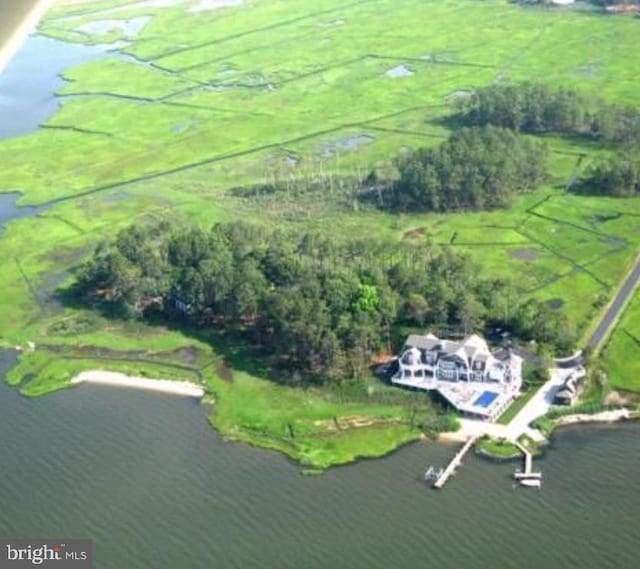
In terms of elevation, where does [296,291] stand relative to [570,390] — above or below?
above

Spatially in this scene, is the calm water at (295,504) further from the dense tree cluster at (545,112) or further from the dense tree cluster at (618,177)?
the dense tree cluster at (545,112)

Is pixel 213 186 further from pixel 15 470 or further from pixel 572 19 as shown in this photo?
pixel 572 19

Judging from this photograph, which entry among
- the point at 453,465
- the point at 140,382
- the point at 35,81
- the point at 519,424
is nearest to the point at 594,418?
the point at 519,424

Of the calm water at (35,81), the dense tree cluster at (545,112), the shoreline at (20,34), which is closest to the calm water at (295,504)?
the shoreline at (20,34)

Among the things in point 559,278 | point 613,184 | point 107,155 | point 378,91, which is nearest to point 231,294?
point 559,278

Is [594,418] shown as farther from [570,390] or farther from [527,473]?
[527,473]

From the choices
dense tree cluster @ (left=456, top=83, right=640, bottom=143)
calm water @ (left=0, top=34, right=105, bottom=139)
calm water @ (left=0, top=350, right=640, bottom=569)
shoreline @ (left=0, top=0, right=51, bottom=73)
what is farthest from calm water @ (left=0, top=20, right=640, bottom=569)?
calm water @ (left=0, top=34, right=105, bottom=139)
